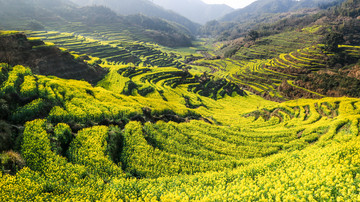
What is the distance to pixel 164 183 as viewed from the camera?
486 inches

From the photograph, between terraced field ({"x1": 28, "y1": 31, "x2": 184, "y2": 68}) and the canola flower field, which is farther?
terraced field ({"x1": 28, "y1": 31, "x2": 184, "y2": 68})

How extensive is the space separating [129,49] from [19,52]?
88.5 m

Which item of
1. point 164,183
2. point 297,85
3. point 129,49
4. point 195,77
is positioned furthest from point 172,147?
point 129,49

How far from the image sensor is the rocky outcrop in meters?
37.6

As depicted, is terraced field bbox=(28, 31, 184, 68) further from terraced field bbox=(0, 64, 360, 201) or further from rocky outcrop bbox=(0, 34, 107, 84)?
terraced field bbox=(0, 64, 360, 201)

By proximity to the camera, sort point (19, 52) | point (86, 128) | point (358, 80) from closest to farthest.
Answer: point (86, 128) < point (19, 52) < point (358, 80)

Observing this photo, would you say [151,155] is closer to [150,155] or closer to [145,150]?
[150,155]

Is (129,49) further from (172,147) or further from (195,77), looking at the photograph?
(172,147)

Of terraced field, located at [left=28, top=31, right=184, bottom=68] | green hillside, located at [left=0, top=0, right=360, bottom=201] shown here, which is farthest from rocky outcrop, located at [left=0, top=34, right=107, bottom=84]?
terraced field, located at [left=28, top=31, right=184, bottom=68]

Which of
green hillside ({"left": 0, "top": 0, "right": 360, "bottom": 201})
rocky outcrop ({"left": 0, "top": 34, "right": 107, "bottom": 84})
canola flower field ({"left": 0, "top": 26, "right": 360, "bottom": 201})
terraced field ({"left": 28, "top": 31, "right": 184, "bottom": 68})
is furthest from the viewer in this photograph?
terraced field ({"left": 28, "top": 31, "right": 184, "bottom": 68})

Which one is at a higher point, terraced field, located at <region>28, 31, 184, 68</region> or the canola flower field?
terraced field, located at <region>28, 31, 184, 68</region>

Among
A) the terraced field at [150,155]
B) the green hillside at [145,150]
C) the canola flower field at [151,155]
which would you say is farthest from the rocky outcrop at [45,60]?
the canola flower field at [151,155]

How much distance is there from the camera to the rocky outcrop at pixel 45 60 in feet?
123

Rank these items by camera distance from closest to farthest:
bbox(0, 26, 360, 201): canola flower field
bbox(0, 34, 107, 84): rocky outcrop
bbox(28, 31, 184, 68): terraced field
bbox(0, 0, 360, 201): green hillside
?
bbox(0, 26, 360, 201): canola flower field → bbox(0, 0, 360, 201): green hillside → bbox(0, 34, 107, 84): rocky outcrop → bbox(28, 31, 184, 68): terraced field
